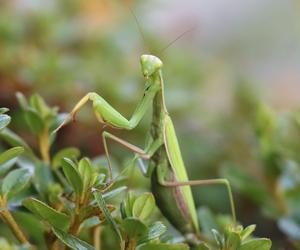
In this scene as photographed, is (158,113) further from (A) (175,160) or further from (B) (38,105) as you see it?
(B) (38,105)

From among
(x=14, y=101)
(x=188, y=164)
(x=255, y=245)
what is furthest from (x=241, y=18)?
(x=255, y=245)

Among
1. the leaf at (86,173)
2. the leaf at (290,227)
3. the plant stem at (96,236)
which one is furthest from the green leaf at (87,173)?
the leaf at (290,227)

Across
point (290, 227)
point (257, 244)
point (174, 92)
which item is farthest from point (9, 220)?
point (174, 92)

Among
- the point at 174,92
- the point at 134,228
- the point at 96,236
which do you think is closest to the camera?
the point at 134,228

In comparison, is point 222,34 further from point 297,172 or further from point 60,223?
point 60,223

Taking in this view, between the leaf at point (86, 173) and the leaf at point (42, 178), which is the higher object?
the leaf at point (86, 173)

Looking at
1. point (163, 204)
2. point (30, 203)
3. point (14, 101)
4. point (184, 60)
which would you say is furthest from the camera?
point (184, 60)

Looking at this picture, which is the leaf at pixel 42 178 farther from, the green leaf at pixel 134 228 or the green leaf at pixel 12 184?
the green leaf at pixel 134 228
